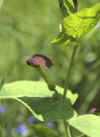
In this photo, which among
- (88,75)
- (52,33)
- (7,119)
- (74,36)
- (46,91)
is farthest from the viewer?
(52,33)

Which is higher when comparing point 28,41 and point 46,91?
point 46,91

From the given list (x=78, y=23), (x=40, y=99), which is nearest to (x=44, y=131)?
(x=40, y=99)

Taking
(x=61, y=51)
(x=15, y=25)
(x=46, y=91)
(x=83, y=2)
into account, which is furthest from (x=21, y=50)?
(x=46, y=91)

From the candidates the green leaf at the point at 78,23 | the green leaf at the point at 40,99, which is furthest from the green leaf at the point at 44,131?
the green leaf at the point at 78,23

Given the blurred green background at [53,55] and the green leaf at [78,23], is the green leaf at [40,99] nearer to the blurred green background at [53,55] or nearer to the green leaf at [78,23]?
the green leaf at [78,23]

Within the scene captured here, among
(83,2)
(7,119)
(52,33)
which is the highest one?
(83,2)

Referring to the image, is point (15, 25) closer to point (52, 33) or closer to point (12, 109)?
point (52, 33)

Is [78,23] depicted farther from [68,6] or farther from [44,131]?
[44,131]
